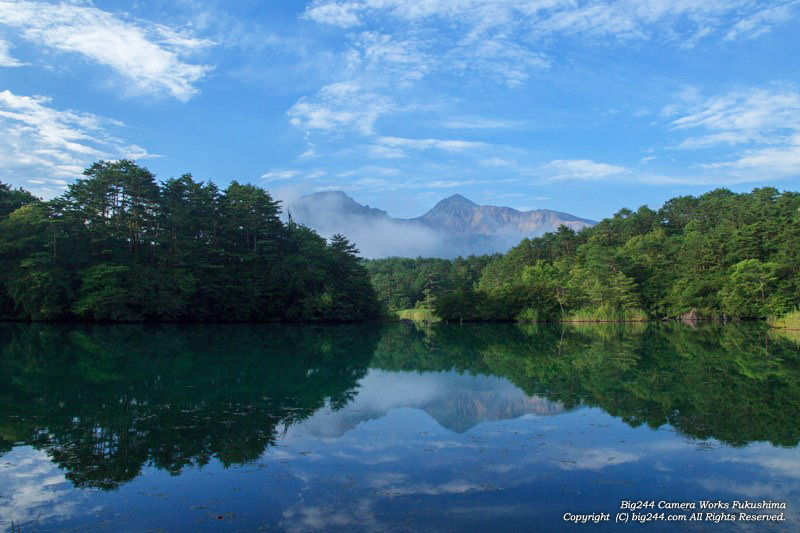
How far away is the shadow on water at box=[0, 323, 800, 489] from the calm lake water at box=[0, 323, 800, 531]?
0.06 m

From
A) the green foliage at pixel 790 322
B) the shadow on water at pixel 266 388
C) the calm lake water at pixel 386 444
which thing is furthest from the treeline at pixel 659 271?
the calm lake water at pixel 386 444

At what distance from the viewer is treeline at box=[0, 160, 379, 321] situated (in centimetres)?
3334

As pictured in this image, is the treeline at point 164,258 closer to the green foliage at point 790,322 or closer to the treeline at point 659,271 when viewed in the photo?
the treeline at point 659,271

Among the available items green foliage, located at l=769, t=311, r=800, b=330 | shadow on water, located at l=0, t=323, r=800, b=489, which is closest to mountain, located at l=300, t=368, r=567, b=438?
shadow on water, located at l=0, t=323, r=800, b=489

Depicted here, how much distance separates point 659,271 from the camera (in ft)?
151

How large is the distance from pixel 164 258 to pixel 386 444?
35.4m

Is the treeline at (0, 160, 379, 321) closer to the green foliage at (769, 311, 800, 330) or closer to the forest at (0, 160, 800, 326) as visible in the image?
the forest at (0, 160, 800, 326)

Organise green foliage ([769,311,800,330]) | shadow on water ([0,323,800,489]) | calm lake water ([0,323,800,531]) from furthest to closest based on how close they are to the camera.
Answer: green foliage ([769,311,800,330]) → shadow on water ([0,323,800,489]) → calm lake water ([0,323,800,531])

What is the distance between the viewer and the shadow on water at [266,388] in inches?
289

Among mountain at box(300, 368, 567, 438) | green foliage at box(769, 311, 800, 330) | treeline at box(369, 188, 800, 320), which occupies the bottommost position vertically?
mountain at box(300, 368, 567, 438)

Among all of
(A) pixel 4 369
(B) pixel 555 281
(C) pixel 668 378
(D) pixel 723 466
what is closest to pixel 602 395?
(C) pixel 668 378

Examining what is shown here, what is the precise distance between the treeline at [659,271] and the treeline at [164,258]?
510 inches

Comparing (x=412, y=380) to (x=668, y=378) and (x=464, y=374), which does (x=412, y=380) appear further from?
(x=668, y=378)

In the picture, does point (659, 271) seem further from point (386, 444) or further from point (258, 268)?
point (386, 444)
